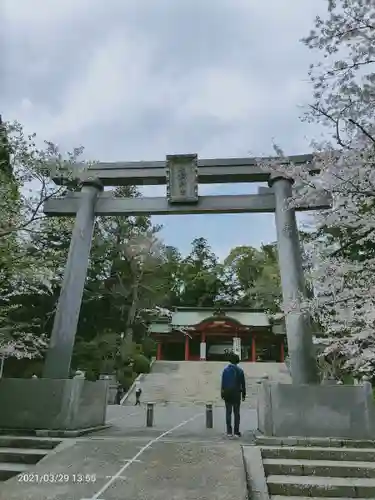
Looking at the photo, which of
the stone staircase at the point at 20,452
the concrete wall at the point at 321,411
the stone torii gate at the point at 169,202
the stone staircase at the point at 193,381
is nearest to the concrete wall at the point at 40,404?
the stone staircase at the point at 20,452

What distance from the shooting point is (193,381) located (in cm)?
2558

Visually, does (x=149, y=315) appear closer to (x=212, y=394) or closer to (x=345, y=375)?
(x=212, y=394)

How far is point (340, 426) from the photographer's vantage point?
678 centimetres

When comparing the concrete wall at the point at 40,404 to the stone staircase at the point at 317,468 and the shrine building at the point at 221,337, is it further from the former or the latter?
the shrine building at the point at 221,337

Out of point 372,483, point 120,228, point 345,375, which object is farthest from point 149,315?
point 372,483

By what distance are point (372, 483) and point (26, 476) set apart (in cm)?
395

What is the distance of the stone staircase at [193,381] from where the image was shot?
870 inches

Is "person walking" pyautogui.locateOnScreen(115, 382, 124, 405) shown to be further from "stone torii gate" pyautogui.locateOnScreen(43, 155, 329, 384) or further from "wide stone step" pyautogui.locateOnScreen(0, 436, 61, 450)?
"wide stone step" pyautogui.locateOnScreen(0, 436, 61, 450)

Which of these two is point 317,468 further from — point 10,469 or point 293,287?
point 10,469

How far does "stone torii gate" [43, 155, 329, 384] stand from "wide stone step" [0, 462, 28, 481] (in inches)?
113

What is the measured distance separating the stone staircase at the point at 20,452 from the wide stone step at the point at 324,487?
3.07 meters

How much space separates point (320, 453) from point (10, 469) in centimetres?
425

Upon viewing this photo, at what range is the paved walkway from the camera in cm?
370

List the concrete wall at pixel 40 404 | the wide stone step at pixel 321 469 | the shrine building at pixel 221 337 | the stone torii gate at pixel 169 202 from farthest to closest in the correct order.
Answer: the shrine building at pixel 221 337 → the stone torii gate at pixel 169 202 → the concrete wall at pixel 40 404 → the wide stone step at pixel 321 469
